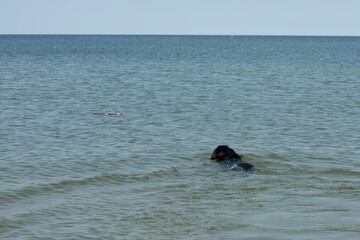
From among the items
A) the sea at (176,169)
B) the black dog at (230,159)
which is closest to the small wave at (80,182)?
the sea at (176,169)

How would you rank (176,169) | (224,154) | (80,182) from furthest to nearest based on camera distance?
(224,154), (176,169), (80,182)

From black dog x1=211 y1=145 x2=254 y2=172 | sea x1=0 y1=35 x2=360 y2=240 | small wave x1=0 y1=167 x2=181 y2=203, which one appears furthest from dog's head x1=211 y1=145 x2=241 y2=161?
small wave x1=0 y1=167 x2=181 y2=203

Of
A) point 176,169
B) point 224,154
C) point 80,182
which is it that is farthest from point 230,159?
point 80,182

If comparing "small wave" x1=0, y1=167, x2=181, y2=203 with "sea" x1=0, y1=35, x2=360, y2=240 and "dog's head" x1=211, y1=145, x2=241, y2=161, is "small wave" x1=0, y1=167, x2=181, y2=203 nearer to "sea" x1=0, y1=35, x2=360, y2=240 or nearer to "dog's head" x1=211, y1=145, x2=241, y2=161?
"sea" x1=0, y1=35, x2=360, y2=240

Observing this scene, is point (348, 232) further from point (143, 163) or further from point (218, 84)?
point (218, 84)

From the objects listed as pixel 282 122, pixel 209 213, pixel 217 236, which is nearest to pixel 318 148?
pixel 282 122

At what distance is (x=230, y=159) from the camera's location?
13.5m

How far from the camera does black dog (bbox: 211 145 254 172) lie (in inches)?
512

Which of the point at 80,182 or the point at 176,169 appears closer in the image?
the point at 80,182

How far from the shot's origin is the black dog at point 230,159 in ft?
42.7

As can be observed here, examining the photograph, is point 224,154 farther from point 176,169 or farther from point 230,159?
point 176,169

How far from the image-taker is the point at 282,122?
20922mm

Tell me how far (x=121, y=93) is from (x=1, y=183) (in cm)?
2023

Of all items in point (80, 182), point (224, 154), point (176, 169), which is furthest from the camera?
point (224, 154)
